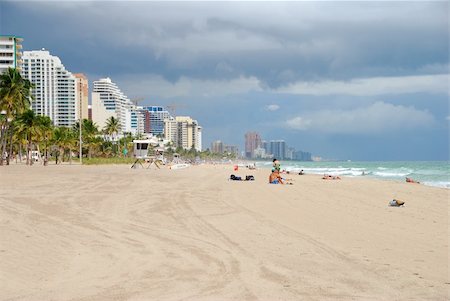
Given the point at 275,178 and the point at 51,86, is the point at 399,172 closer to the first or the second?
the point at 275,178

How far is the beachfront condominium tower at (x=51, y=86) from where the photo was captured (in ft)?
554

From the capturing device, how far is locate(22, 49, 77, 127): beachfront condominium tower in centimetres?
16888

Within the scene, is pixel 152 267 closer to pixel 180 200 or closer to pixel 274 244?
pixel 274 244

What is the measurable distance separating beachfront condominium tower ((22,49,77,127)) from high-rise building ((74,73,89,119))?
121 inches

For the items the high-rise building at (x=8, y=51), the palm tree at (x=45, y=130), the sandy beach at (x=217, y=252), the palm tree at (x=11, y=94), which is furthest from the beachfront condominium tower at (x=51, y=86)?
the sandy beach at (x=217, y=252)

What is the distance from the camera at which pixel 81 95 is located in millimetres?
184000

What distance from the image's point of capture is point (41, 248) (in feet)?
24.5

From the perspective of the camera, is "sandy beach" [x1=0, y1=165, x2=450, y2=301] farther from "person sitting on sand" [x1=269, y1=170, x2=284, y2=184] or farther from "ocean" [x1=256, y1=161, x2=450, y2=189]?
"ocean" [x1=256, y1=161, x2=450, y2=189]

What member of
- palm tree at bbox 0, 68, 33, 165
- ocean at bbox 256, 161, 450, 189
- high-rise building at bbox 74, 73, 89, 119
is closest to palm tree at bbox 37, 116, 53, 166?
palm tree at bbox 0, 68, 33, 165

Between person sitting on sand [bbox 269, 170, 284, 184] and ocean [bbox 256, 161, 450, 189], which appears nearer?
person sitting on sand [bbox 269, 170, 284, 184]

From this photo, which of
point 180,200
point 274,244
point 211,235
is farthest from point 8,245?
point 180,200

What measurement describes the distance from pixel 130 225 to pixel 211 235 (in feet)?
6.83

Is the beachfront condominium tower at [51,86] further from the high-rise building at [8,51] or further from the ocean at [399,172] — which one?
the ocean at [399,172]

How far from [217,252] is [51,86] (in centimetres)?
17620
